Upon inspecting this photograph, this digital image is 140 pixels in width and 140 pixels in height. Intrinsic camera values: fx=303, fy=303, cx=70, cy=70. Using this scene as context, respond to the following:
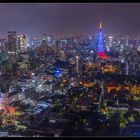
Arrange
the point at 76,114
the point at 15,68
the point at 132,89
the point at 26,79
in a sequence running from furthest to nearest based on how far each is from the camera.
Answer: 1. the point at 15,68
2. the point at 26,79
3. the point at 132,89
4. the point at 76,114

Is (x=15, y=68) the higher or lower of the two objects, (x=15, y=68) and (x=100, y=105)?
the higher

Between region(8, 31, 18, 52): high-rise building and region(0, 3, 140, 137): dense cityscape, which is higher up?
region(8, 31, 18, 52): high-rise building

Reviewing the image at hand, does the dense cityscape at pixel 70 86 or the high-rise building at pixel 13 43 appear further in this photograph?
the high-rise building at pixel 13 43

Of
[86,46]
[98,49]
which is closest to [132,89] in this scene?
[86,46]

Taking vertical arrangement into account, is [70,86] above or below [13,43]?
below

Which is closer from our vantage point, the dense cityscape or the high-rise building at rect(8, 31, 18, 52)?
the dense cityscape

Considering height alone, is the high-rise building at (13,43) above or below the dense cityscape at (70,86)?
above

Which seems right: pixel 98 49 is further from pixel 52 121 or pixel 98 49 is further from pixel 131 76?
pixel 52 121

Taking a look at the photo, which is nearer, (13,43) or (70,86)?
(70,86)
